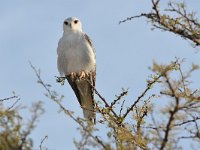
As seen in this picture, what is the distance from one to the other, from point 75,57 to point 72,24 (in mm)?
1054

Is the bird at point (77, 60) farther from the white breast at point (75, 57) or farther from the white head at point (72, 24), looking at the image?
the white head at point (72, 24)

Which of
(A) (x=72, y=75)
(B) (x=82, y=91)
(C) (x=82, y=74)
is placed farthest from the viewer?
(C) (x=82, y=74)

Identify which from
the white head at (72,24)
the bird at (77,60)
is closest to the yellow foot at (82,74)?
the bird at (77,60)

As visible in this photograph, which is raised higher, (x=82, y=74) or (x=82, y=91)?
(x=82, y=74)

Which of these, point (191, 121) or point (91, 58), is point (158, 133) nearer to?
point (191, 121)

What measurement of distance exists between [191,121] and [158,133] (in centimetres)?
84

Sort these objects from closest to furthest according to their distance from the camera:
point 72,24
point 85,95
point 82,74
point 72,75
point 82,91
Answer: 1. point 85,95
2. point 82,91
3. point 72,75
4. point 82,74
5. point 72,24

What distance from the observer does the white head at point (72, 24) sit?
7.87m

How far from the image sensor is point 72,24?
8047 mm

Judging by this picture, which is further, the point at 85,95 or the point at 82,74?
the point at 82,74

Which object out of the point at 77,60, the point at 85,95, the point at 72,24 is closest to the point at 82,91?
the point at 85,95

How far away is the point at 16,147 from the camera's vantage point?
8.16 feet

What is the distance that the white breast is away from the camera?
7.18 m

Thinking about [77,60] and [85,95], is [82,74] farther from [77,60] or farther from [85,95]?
[85,95]
